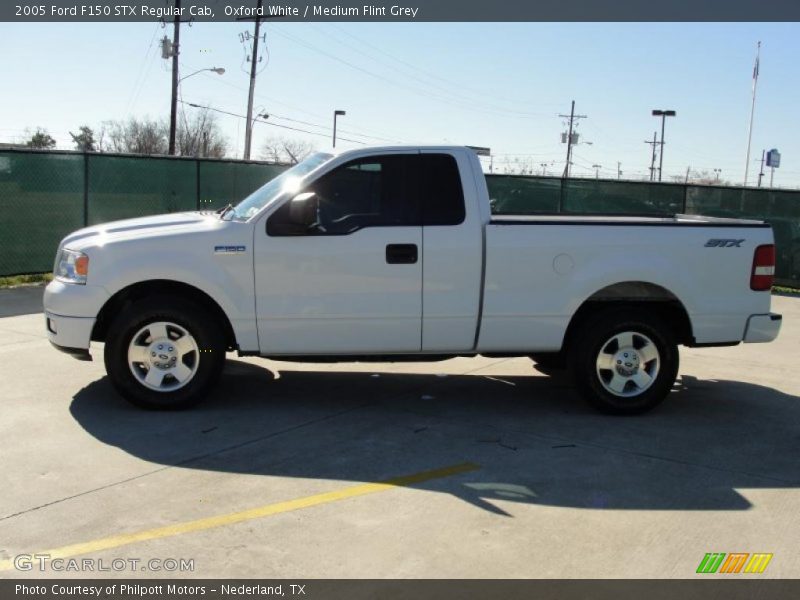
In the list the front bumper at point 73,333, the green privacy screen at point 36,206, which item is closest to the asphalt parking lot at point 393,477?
the front bumper at point 73,333

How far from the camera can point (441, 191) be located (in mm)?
6336

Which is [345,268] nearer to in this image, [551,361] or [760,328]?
[551,361]

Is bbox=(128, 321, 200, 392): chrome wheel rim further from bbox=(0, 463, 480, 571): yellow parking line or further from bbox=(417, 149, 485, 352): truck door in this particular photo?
bbox=(0, 463, 480, 571): yellow parking line

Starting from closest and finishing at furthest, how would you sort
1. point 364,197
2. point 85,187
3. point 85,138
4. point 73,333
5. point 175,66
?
point 73,333 < point 364,197 < point 85,187 < point 175,66 < point 85,138

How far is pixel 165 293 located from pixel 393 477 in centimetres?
241

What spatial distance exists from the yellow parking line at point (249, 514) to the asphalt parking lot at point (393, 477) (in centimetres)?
1

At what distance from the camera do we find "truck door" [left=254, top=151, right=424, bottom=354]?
613 centimetres

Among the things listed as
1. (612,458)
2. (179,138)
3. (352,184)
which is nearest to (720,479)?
(612,458)

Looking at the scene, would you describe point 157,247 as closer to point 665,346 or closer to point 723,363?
point 665,346

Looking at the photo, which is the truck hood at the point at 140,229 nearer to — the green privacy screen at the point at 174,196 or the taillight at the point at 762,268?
the taillight at the point at 762,268

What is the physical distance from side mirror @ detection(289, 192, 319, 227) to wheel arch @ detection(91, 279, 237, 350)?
0.91 meters

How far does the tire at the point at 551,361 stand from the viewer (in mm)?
7214

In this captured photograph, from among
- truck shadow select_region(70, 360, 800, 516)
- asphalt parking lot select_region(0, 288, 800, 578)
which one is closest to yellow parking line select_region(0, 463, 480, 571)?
asphalt parking lot select_region(0, 288, 800, 578)

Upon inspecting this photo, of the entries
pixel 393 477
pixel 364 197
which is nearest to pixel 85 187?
pixel 364 197
